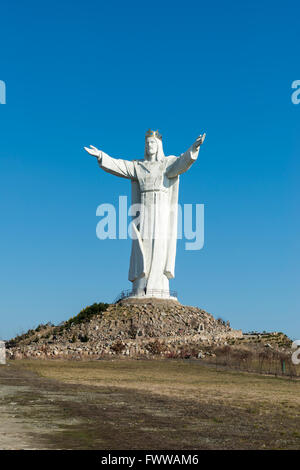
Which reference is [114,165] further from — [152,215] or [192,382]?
[192,382]

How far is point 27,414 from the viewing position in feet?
29.1

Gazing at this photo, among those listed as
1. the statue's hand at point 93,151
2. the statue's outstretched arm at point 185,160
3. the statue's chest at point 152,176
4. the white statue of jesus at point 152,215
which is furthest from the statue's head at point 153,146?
the statue's hand at point 93,151

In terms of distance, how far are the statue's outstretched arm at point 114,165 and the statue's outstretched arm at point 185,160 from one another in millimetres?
2599

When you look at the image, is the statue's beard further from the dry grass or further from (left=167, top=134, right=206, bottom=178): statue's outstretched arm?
the dry grass

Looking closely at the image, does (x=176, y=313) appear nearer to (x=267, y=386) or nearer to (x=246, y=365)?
(x=246, y=365)

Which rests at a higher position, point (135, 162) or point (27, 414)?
point (135, 162)

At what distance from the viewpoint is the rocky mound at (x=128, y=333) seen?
27547mm

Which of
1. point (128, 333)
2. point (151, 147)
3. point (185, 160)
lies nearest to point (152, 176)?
point (151, 147)

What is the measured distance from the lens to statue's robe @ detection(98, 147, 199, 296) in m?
38.0

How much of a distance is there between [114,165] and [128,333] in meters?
11.4
